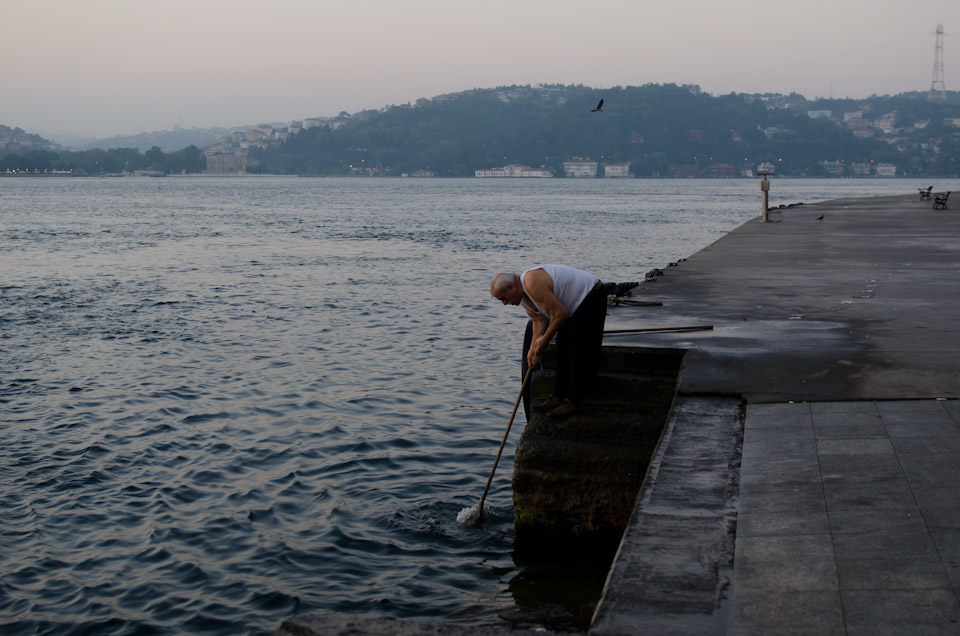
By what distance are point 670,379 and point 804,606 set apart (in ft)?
13.9

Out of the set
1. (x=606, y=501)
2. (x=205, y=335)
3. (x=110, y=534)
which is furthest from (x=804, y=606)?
(x=205, y=335)

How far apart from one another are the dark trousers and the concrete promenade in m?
0.74

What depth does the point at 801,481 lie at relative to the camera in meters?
5.60

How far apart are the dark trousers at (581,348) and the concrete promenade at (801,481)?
0.74 m

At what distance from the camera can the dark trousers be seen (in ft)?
25.0

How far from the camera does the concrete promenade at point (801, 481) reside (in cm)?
422

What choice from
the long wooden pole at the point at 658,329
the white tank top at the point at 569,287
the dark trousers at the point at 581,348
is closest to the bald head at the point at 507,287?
the white tank top at the point at 569,287

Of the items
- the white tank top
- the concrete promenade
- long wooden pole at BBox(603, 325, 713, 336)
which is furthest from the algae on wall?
long wooden pole at BBox(603, 325, 713, 336)

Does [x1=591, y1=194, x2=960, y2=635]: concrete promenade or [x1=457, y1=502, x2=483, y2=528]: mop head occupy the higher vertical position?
[x1=591, y1=194, x2=960, y2=635]: concrete promenade

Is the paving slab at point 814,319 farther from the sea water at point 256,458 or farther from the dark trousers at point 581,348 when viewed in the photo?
the sea water at point 256,458

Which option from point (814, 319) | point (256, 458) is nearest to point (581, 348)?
point (256, 458)

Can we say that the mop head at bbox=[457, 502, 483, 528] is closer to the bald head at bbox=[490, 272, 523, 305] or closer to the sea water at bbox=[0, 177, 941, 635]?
the sea water at bbox=[0, 177, 941, 635]

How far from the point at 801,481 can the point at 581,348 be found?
7.92 ft

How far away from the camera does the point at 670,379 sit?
8.31 m
